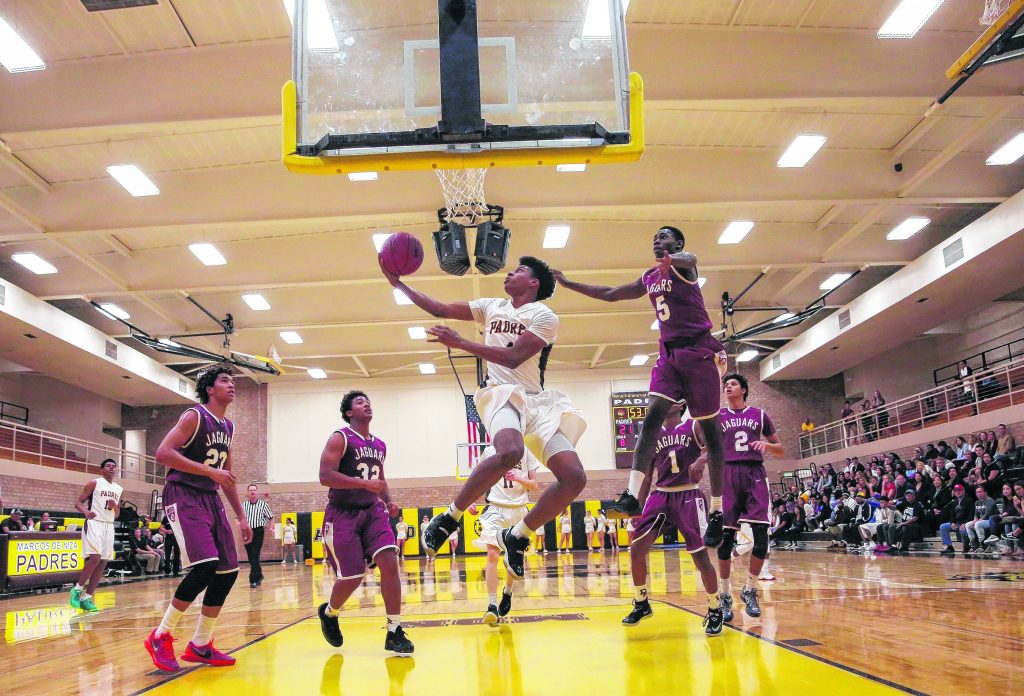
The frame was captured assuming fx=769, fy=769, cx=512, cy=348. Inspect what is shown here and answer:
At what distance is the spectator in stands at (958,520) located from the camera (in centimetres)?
1459

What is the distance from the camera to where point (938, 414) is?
20.0 m

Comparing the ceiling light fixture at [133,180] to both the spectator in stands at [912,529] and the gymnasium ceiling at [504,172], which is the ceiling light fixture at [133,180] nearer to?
the gymnasium ceiling at [504,172]

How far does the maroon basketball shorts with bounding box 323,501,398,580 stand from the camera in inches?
207

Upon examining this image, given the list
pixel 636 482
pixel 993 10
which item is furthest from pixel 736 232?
pixel 636 482

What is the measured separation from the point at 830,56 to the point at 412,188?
6.96 metres

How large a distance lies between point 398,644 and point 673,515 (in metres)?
2.39

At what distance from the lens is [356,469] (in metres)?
5.45

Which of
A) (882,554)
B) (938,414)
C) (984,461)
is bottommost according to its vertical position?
(882,554)

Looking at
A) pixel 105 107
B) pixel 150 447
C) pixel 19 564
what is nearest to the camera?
pixel 105 107

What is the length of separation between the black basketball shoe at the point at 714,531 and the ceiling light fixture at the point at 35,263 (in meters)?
16.2

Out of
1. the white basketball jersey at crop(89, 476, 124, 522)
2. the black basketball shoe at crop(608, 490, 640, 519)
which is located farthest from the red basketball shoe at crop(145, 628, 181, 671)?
the white basketball jersey at crop(89, 476, 124, 522)

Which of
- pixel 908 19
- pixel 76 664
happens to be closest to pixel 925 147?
pixel 908 19

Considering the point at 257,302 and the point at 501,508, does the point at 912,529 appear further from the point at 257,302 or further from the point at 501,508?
the point at 257,302

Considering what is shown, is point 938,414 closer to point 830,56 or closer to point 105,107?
point 830,56
